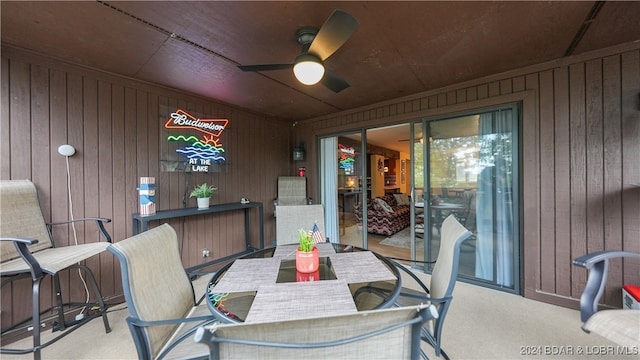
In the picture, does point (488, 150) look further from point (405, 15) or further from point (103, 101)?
point (103, 101)

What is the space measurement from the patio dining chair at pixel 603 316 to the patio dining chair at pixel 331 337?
3.88 feet

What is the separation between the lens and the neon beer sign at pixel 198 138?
313cm

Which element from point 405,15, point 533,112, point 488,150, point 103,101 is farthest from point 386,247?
point 103,101

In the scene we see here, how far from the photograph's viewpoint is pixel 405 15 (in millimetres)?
1739

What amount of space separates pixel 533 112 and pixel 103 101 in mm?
4699

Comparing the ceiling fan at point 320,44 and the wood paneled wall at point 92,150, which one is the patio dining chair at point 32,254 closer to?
the wood paneled wall at point 92,150

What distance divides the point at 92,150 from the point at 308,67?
2.50m

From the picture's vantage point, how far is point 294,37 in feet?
6.49

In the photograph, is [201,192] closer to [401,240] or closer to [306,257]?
[306,257]

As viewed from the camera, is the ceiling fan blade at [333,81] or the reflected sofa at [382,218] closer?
the ceiling fan blade at [333,81]

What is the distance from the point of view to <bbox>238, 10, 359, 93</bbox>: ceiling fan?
1.43 meters

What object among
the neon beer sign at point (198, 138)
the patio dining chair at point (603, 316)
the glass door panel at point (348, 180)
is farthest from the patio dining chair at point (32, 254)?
the glass door panel at point (348, 180)

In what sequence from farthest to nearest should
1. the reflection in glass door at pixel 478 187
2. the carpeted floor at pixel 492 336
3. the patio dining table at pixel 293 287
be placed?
the reflection in glass door at pixel 478 187
the carpeted floor at pixel 492 336
the patio dining table at pixel 293 287

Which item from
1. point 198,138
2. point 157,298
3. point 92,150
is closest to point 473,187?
point 157,298
